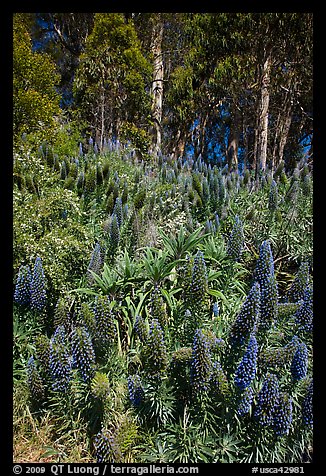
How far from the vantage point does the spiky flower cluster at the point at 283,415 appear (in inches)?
80.9

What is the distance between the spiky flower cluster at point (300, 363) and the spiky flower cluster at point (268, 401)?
0.52ft

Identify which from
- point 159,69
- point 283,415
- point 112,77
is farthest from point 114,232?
point 159,69

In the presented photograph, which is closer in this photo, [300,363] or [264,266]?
[300,363]

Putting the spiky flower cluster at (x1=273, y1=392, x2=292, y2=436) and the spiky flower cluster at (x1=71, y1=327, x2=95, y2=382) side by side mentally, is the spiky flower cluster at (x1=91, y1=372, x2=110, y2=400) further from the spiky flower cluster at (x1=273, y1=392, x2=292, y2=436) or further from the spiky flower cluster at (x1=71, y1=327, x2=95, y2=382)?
the spiky flower cluster at (x1=273, y1=392, x2=292, y2=436)

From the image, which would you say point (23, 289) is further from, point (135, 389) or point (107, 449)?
point (107, 449)

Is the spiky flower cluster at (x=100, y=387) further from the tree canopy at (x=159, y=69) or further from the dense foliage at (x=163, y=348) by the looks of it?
the tree canopy at (x=159, y=69)

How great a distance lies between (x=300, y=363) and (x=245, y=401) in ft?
1.35

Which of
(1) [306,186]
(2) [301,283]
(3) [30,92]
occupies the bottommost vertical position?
(2) [301,283]

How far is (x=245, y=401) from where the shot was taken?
212 centimetres

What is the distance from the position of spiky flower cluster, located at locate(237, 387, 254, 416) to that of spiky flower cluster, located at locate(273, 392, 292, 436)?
159 millimetres

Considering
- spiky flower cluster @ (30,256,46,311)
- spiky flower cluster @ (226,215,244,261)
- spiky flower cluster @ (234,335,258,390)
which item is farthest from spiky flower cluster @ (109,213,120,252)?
spiky flower cluster @ (234,335,258,390)

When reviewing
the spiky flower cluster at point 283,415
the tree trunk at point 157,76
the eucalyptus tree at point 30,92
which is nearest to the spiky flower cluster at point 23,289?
the spiky flower cluster at point 283,415

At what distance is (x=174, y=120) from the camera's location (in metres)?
13.6
